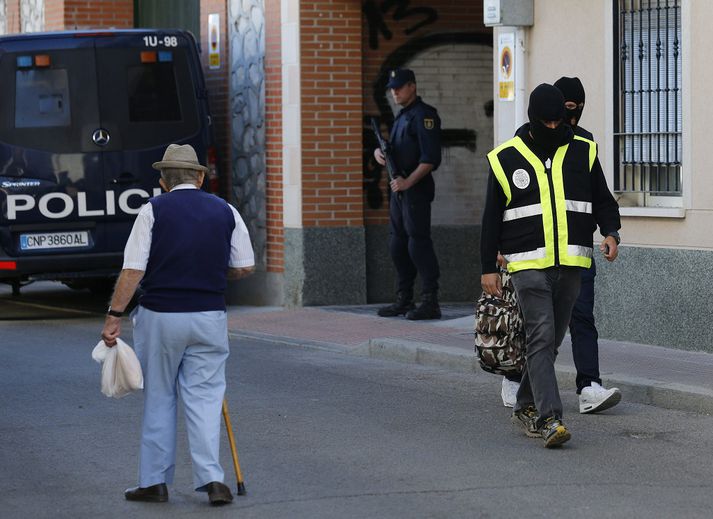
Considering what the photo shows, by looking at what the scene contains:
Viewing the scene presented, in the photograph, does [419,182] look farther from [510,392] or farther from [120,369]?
[120,369]

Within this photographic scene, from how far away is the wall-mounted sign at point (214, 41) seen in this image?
1594cm

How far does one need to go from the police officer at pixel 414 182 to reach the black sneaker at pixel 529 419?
478cm

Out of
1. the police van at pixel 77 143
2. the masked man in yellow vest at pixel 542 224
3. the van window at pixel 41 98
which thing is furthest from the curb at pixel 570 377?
the van window at pixel 41 98

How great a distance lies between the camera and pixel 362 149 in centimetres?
1488

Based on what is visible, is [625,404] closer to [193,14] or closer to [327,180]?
[327,180]

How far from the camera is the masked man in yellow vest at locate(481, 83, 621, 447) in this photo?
7.98 m

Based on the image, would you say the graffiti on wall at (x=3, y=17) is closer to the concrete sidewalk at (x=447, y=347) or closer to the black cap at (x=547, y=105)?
the concrete sidewalk at (x=447, y=347)

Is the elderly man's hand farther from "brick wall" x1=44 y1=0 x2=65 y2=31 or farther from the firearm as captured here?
"brick wall" x1=44 y1=0 x2=65 y2=31

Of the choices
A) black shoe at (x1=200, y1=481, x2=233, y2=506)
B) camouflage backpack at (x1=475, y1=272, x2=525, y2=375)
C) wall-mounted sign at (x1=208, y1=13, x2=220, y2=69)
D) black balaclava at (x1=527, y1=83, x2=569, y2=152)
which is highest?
wall-mounted sign at (x1=208, y1=13, x2=220, y2=69)

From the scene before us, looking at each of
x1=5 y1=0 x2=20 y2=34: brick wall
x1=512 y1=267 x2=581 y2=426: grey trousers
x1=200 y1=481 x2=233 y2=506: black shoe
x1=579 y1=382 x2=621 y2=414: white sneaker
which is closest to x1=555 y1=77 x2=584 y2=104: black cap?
x1=512 y1=267 x2=581 y2=426: grey trousers

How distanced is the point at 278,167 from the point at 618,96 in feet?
13.6

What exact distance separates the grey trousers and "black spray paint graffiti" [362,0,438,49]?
23.4 ft

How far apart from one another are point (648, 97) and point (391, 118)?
3820 mm

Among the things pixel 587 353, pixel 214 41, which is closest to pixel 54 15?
pixel 214 41
